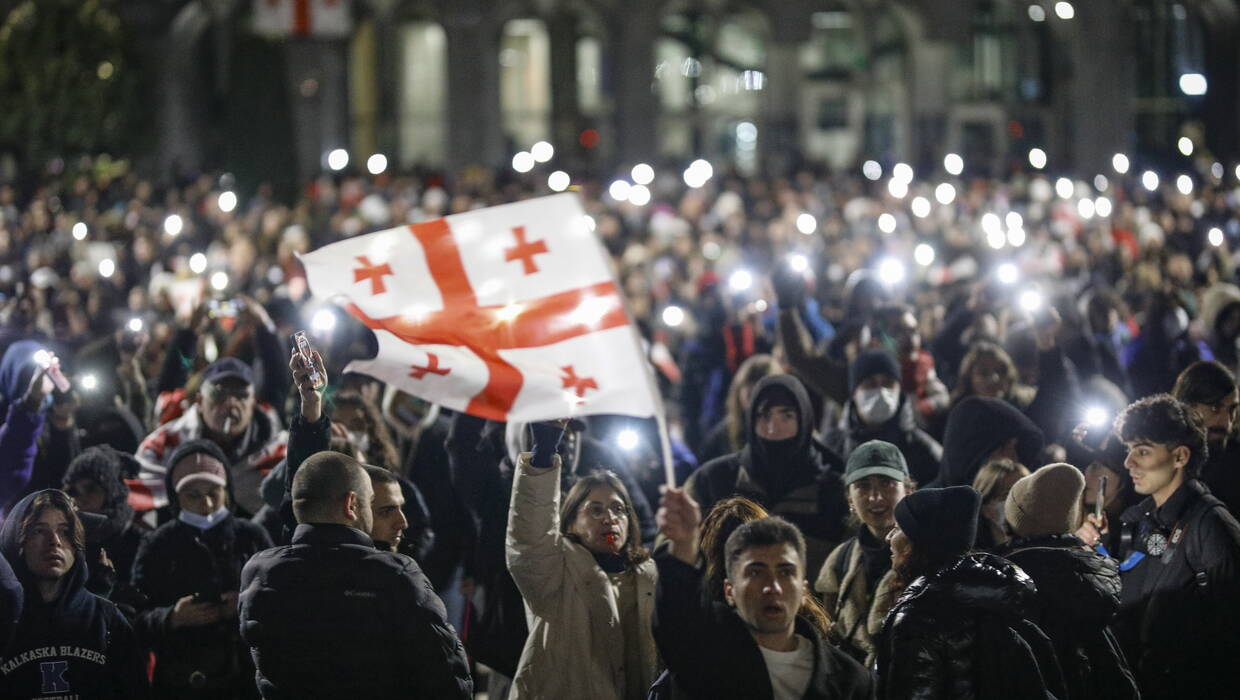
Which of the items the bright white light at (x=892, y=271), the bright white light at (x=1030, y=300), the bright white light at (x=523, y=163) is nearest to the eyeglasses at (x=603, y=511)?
the bright white light at (x=1030, y=300)

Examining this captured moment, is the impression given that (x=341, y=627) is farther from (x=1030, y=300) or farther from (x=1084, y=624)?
(x=1030, y=300)


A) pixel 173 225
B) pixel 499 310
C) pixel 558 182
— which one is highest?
pixel 499 310

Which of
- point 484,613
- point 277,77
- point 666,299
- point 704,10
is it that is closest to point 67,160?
point 277,77

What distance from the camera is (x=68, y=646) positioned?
554 centimetres

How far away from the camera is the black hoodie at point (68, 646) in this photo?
18.0 ft

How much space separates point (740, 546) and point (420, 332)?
1582 millimetres

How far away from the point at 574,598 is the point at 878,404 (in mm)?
2662

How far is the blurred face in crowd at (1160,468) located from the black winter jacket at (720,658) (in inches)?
58.4

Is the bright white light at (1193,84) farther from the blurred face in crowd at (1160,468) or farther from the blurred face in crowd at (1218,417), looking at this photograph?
the blurred face in crowd at (1160,468)

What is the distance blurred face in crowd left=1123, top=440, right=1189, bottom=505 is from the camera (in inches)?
226

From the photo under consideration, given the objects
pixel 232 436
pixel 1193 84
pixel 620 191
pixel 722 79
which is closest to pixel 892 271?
pixel 232 436

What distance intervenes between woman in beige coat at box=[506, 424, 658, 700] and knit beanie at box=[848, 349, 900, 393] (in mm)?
2466

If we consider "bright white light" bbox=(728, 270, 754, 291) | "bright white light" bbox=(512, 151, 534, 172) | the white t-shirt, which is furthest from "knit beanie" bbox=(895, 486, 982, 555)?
"bright white light" bbox=(512, 151, 534, 172)

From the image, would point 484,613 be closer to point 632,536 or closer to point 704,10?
point 632,536
